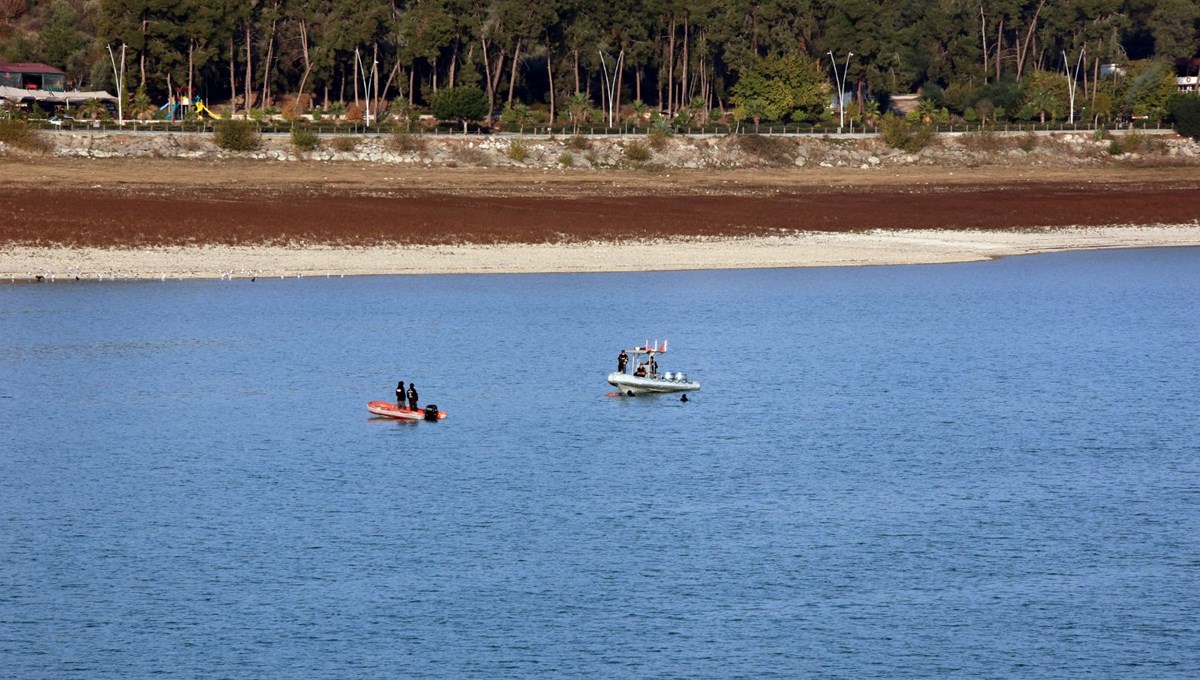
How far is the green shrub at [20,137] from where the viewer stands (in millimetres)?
125312

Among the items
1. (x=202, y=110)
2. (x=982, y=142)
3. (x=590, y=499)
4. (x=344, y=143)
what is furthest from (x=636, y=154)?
(x=590, y=499)

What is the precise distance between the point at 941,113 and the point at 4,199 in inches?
4095

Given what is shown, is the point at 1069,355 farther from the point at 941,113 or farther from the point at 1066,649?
the point at 941,113

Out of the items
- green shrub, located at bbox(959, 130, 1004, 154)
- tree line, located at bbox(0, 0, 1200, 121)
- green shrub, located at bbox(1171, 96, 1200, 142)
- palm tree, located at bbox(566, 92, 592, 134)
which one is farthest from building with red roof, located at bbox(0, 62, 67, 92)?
green shrub, located at bbox(1171, 96, 1200, 142)

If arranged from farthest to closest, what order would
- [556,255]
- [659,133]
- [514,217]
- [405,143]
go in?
[659,133], [405,143], [514,217], [556,255]

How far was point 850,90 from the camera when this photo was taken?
7362 inches

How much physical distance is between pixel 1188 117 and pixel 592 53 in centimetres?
5979

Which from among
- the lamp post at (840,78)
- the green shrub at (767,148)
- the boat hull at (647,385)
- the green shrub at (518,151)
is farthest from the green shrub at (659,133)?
the boat hull at (647,385)

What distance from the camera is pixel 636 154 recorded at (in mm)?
142000

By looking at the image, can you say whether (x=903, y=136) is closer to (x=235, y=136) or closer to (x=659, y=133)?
(x=659, y=133)

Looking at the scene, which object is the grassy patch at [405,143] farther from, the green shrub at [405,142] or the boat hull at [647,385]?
the boat hull at [647,385]

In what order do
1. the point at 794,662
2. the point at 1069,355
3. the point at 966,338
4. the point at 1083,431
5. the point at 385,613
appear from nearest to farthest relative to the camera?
1. the point at 794,662
2. the point at 385,613
3. the point at 1083,431
4. the point at 1069,355
5. the point at 966,338

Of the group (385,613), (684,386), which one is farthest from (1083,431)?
(385,613)

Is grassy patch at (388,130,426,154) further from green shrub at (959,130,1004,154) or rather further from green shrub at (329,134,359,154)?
green shrub at (959,130,1004,154)
